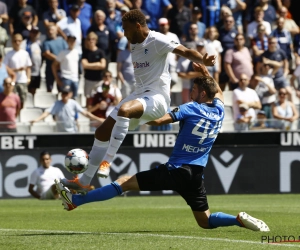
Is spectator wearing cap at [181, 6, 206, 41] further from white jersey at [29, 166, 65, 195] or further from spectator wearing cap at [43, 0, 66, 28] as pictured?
white jersey at [29, 166, 65, 195]

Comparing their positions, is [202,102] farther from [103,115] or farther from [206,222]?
[103,115]

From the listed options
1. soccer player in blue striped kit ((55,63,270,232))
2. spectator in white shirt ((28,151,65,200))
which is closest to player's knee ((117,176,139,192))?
soccer player in blue striped kit ((55,63,270,232))

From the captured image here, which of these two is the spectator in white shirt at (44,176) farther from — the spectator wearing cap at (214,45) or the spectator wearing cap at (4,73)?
the spectator wearing cap at (214,45)

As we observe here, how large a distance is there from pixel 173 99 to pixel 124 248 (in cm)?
1340

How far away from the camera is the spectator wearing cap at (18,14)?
21.8 m

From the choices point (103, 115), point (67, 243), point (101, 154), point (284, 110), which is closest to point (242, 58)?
point (284, 110)

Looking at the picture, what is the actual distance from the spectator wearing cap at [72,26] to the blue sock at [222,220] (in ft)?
39.3

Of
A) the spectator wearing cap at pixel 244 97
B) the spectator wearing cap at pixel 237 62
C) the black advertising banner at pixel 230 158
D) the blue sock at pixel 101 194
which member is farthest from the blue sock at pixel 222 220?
the spectator wearing cap at pixel 237 62

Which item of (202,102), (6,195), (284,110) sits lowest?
(6,195)

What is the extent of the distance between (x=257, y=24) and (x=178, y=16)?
2304 mm

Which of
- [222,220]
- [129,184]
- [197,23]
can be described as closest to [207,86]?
[129,184]

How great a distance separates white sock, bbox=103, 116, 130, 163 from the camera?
10.4 meters

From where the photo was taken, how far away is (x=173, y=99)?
71.9 feet

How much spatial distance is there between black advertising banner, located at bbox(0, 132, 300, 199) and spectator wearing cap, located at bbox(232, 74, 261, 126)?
973mm
